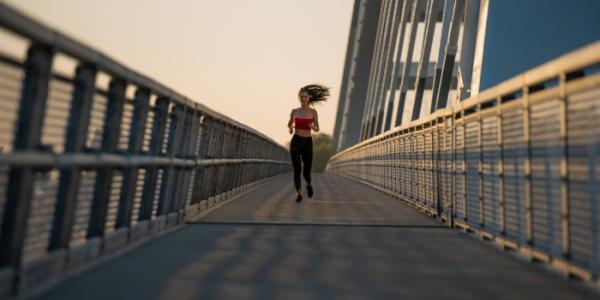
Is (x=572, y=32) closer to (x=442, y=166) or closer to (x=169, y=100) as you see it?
(x=442, y=166)

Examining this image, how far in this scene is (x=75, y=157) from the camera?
4.77m

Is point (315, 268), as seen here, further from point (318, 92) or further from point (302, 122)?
point (318, 92)

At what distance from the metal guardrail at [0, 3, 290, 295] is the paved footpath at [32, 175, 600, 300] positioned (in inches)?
9.0

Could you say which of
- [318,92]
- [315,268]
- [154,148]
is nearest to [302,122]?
[318,92]

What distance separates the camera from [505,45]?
38.9ft

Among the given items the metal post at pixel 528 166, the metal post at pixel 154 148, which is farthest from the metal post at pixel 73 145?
the metal post at pixel 528 166

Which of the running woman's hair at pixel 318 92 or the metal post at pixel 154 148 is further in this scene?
the running woman's hair at pixel 318 92

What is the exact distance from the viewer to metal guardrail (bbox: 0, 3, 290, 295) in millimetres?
4043

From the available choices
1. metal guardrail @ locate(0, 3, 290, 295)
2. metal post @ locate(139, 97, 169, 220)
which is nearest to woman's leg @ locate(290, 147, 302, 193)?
metal guardrail @ locate(0, 3, 290, 295)

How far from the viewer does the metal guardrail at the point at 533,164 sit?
180 inches

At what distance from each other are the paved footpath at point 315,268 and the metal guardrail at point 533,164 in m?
0.21

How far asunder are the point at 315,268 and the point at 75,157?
1605 mm

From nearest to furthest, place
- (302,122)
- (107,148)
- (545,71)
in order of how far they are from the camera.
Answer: (545,71) → (107,148) → (302,122)

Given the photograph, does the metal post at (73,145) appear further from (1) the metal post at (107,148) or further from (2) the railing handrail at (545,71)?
(2) the railing handrail at (545,71)
